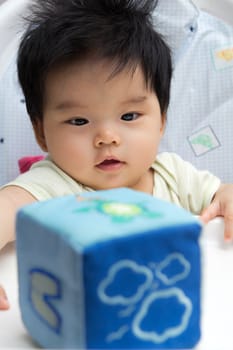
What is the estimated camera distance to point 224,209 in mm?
854

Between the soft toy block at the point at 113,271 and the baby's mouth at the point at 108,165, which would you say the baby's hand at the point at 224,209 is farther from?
the soft toy block at the point at 113,271

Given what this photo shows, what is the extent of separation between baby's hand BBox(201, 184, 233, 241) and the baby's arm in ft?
0.71

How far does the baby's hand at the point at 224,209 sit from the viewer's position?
2.48 ft

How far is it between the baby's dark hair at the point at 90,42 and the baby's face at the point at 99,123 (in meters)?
0.01

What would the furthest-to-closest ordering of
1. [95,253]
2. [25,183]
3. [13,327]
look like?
[25,183] < [13,327] < [95,253]

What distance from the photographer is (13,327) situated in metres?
0.55

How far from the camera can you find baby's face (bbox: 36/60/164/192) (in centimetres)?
83

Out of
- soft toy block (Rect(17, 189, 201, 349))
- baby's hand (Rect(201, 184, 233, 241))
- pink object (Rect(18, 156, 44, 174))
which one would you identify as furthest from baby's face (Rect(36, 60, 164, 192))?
soft toy block (Rect(17, 189, 201, 349))

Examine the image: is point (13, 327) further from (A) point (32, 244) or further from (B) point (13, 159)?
(B) point (13, 159)

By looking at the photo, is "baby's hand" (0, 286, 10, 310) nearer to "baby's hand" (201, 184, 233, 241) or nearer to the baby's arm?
the baby's arm

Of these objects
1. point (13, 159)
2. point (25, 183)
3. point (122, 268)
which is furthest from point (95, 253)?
point (13, 159)

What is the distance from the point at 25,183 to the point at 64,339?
1.46ft

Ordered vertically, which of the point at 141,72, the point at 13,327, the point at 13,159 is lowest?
the point at 13,159

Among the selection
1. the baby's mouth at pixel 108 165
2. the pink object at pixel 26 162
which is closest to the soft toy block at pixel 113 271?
the baby's mouth at pixel 108 165
